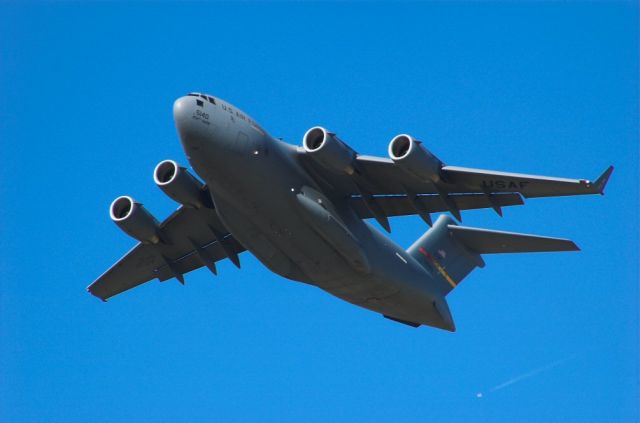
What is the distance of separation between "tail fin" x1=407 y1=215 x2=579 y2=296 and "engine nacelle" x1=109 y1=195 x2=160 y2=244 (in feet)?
16.7

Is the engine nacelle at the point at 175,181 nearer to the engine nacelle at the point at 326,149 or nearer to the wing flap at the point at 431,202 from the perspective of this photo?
the engine nacelle at the point at 326,149

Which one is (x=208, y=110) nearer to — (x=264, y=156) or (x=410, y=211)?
(x=264, y=156)

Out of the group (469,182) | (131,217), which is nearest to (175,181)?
(131,217)

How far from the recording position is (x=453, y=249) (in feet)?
67.2

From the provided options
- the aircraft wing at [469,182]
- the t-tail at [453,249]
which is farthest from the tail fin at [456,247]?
the aircraft wing at [469,182]

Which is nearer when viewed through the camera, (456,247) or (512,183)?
(512,183)

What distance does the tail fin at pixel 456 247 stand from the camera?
1961 centimetres

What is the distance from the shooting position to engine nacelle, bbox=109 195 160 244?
17969 millimetres

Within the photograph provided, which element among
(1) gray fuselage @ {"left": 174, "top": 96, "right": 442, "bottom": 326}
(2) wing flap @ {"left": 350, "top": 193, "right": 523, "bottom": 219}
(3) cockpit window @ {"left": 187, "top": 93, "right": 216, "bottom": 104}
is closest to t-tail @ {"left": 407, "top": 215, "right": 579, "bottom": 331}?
(1) gray fuselage @ {"left": 174, "top": 96, "right": 442, "bottom": 326}

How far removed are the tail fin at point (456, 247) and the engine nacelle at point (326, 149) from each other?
4135mm

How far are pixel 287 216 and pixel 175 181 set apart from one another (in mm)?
2040

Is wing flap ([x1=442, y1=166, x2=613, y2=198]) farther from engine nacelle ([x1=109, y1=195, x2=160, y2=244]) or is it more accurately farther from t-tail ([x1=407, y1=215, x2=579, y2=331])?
engine nacelle ([x1=109, y1=195, x2=160, y2=244])

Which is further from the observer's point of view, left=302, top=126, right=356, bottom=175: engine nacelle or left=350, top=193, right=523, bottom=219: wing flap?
left=350, top=193, right=523, bottom=219: wing flap

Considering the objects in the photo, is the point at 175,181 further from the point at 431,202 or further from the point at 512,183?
the point at 512,183
